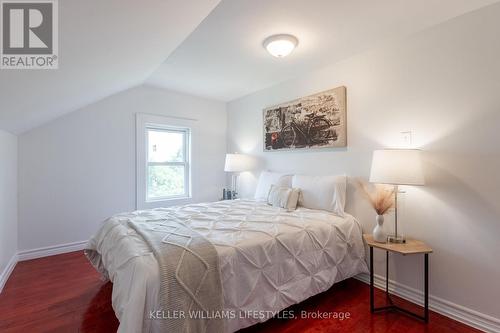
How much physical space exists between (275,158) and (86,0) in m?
2.87

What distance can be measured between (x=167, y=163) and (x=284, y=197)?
2.24 m

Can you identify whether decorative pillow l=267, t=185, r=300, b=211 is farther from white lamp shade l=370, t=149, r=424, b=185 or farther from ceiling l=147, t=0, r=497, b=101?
ceiling l=147, t=0, r=497, b=101

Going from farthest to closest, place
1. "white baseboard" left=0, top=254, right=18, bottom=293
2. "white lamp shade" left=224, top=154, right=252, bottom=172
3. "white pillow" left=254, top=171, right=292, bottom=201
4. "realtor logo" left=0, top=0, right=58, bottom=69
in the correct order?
1. "white lamp shade" left=224, top=154, right=252, bottom=172
2. "white pillow" left=254, top=171, right=292, bottom=201
3. "white baseboard" left=0, top=254, right=18, bottom=293
4. "realtor logo" left=0, top=0, right=58, bottom=69

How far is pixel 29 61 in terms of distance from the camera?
4.15ft

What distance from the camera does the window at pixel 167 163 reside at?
12.8 feet

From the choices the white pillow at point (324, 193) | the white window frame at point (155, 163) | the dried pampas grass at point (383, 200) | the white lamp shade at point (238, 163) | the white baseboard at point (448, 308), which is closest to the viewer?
the white baseboard at point (448, 308)

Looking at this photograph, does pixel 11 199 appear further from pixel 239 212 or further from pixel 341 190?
pixel 341 190

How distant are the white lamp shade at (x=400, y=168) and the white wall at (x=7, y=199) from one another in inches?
134

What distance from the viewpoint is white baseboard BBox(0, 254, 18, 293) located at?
7.47 ft

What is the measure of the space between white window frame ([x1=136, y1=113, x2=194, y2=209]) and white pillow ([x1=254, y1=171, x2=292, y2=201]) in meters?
1.45

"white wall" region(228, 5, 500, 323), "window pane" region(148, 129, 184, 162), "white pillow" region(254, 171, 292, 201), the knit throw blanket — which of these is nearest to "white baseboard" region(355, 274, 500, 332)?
"white wall" region(228, 5, 500, 323)

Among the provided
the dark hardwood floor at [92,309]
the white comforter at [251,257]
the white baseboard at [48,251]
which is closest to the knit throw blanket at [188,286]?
the white comforter at [251,257]

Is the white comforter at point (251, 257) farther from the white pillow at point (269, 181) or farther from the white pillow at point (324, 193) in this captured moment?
the white pillow at point (269, 181)

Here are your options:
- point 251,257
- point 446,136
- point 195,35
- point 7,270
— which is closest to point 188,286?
point 251,257
